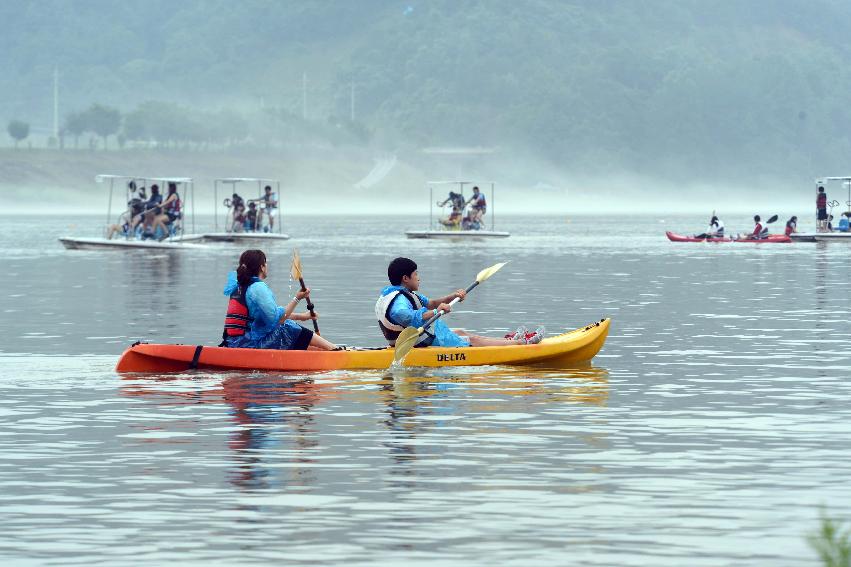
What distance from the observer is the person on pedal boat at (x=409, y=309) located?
20.0 meters

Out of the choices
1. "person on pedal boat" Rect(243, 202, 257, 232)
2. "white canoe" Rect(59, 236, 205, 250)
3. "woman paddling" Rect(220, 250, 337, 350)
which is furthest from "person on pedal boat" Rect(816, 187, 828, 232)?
"woman paddling" Rect(220, 250, 337, 350)

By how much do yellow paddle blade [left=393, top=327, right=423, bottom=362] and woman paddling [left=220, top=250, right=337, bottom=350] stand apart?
0.85 m

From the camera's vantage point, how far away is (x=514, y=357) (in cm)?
2064

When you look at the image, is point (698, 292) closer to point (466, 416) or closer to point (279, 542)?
point (466, 416)

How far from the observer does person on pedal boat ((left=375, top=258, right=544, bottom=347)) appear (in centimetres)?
2003

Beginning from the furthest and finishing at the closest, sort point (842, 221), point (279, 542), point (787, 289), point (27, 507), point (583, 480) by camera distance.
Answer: point (842, 221), point (787, 289), point (583, 480), point (27, 507), point (279, 542)

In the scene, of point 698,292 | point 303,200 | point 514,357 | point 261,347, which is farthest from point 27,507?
point 303,200

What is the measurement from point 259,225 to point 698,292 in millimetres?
34822

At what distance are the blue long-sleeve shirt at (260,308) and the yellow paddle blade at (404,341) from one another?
1322 millimetres

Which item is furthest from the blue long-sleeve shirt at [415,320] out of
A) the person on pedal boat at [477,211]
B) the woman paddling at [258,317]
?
the person on pedal boat at [477,211]

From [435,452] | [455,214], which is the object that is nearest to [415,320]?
[435,452]

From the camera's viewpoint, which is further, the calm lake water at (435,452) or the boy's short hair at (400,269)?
the boy's short hair at (400,269)

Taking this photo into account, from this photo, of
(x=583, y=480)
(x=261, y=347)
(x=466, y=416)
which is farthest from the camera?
(x=261, y=347)

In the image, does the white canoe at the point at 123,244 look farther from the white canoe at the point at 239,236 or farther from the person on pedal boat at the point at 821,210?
the person on pedal boat at the point at 821,210
